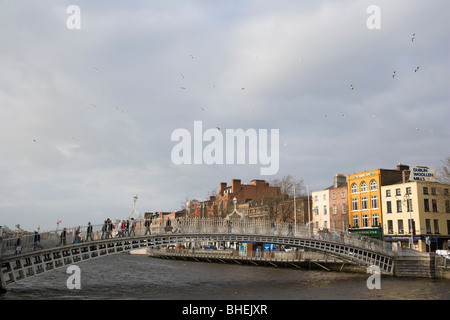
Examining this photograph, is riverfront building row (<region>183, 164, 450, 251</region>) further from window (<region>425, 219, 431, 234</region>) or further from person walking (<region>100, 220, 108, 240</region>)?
person walking (<region>100, 220, 108, 240</region>)

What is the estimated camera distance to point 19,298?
2198cm

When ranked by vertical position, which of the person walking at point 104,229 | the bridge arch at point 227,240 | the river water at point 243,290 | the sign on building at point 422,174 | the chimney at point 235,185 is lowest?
the river water at point 243,290

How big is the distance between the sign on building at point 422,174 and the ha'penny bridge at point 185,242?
1315cm

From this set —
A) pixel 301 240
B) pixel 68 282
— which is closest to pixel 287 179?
pixel 301 240

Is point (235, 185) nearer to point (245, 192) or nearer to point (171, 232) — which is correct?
point (245, 192)

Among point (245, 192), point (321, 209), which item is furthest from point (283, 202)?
point (245, 192)

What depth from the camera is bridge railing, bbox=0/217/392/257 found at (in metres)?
23.6

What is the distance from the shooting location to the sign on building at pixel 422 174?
4647cm

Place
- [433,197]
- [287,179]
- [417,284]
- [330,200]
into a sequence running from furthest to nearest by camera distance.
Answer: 1. [287,179]
2. [330,200]
3. [433,197]
4. [417,284]

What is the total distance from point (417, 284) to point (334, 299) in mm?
10388

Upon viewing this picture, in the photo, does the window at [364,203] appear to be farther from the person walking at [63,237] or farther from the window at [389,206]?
the person walking at [63,237]

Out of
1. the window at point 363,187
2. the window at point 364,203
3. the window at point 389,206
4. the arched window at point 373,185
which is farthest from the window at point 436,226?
the window at point 363,187

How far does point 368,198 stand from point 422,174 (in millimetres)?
8029
